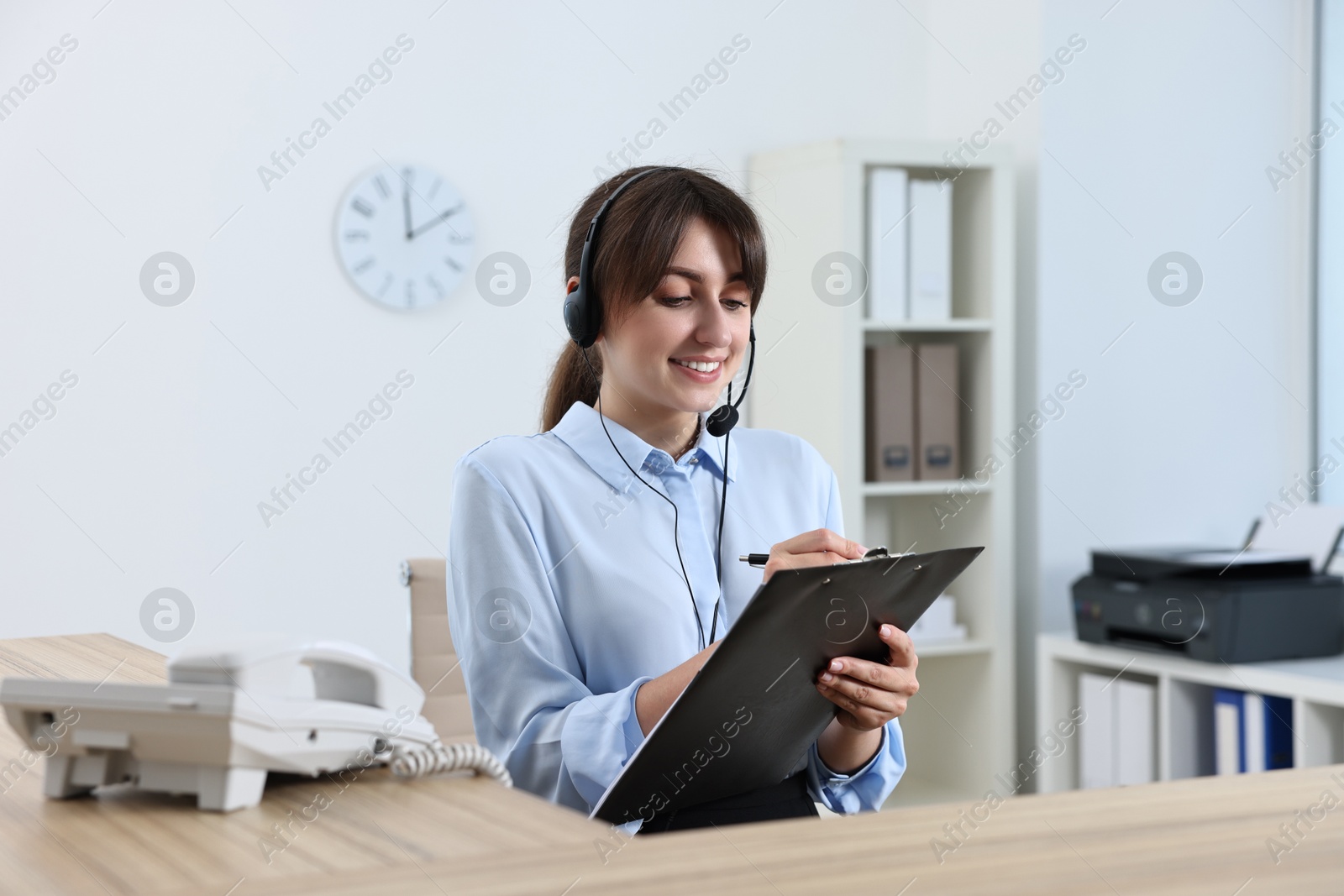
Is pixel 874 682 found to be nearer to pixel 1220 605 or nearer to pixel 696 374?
pixel 696 374

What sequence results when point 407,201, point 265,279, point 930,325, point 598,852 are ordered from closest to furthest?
point 598,852 → point 265,279 → point 407,201 → point 930,325

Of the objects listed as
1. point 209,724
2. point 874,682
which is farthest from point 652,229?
point 209,724

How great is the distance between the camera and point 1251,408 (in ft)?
12.7

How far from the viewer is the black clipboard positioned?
1084 millimetres

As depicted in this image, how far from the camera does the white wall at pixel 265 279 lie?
9.73ft

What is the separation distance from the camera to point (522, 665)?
142cm

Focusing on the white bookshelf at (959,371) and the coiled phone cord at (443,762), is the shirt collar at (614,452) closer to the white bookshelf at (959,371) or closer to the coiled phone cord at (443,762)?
the coiled phone cord at (443,762)

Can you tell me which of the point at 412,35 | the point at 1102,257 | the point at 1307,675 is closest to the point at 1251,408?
the point at 1102,257

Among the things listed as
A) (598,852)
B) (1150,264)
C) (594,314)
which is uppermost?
(1150,264)

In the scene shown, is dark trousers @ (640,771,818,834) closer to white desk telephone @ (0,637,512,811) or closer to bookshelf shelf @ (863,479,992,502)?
white desk telephone @ (0,637,512,811)

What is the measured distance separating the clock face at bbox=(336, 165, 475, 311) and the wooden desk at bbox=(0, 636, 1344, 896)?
2.38 meters

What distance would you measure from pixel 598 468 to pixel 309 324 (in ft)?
6.08

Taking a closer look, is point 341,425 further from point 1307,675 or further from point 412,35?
point 1307,675

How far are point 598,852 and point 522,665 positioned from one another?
583 millimetres
